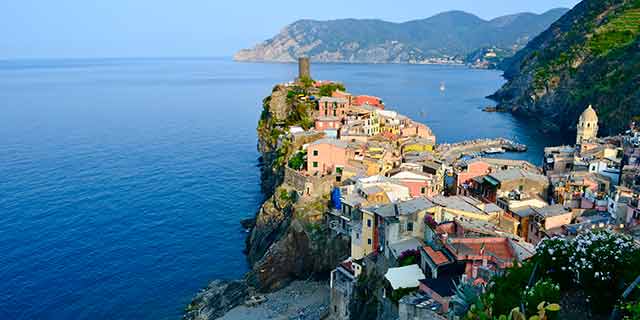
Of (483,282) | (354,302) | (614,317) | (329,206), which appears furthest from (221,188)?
(614,317)

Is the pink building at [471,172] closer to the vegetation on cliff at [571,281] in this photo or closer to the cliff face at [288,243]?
the cliff face at [288,243]

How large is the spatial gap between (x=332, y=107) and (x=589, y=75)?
66.1 metres

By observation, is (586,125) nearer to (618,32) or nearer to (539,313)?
(539,313)

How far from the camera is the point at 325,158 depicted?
148 ft

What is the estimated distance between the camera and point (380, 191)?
34.6 metres

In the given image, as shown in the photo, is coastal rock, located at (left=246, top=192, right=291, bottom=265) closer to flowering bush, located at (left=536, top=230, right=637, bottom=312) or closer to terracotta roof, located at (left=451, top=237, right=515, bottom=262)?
terracotta roof, located at (left=451, top=237, right=515, bottom=262)

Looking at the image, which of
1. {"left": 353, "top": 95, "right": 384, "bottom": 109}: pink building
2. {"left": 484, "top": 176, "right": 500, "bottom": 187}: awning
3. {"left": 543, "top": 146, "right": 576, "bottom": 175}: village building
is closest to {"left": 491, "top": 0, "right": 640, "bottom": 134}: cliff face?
{"left": 543, "top": 146, "right": 576, "bottom": 175}: village building

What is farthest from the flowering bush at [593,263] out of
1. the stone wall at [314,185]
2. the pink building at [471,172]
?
the stone wall at [314,185]

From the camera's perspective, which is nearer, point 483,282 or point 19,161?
point 483,282

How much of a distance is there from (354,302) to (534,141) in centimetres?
6826

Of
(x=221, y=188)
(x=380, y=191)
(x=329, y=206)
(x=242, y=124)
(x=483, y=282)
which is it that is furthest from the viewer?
(x=242, y=124)

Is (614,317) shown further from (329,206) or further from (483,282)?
(329,206)

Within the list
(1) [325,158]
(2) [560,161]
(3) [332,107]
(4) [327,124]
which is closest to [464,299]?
(1) [325,158]

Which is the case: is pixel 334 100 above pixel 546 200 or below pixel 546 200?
above
